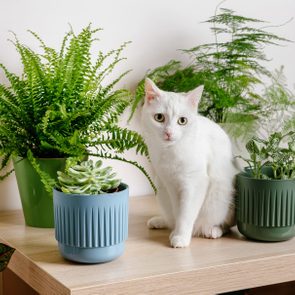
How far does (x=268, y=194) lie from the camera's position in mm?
1059

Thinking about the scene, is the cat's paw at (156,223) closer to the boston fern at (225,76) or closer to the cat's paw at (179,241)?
the cat's paw at (179,241)

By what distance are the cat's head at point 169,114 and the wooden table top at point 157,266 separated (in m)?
0.22

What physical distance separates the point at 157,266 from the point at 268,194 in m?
0.28

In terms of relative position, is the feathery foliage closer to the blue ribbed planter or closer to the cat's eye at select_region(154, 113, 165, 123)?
the cat's eye at select_region(154, 113, 165, 123)

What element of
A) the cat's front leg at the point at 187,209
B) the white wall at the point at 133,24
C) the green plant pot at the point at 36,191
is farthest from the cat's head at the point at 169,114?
the white wall at the point at 133,24

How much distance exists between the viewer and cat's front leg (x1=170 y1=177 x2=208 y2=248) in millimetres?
1082

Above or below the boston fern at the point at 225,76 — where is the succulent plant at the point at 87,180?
below

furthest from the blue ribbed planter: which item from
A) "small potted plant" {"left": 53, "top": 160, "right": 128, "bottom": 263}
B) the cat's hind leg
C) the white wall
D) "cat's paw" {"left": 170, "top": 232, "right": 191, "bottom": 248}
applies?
the white wall

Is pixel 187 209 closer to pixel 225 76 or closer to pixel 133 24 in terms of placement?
pixel 225 76

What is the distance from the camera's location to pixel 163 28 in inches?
57.8

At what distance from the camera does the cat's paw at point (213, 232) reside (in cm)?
113

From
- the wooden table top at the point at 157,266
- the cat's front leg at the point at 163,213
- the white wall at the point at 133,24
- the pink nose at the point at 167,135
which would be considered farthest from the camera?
the white wall at the point at 133,24

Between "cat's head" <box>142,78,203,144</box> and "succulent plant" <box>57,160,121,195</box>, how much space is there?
0.15m

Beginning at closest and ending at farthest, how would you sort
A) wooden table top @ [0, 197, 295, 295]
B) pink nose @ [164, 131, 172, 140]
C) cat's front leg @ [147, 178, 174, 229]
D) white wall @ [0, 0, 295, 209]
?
wooden table top @ [0, 197, 295, 295]
pink nose @ [164, 131, 172, 140]
cat's front leg @ [147, 178, 174, 229]
white wall @ [0, 0, 295, 209]
